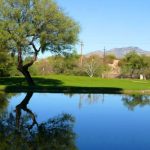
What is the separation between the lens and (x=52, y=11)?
3703cm

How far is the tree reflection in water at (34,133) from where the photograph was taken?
11.4m

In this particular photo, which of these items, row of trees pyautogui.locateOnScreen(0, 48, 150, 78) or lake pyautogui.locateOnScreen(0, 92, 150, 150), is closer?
lake pyautogui.locateOnScreen(0, 92, 150, 150)

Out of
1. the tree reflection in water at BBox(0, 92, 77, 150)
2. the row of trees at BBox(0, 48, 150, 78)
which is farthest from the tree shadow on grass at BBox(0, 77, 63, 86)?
the row of trees at BBox(0, 48, 150, 78)

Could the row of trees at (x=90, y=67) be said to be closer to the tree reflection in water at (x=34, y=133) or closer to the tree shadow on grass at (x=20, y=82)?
the tree shadow on grass at (x=20, y=82)

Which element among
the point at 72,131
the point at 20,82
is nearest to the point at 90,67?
the point at 20,82

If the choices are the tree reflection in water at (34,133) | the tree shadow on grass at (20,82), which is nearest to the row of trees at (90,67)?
the tree shadow on grass at (20,82)

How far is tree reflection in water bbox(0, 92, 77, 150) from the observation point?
11.4m

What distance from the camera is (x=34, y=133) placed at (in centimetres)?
1345

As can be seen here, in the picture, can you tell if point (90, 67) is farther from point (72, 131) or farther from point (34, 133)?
point (34, 133)

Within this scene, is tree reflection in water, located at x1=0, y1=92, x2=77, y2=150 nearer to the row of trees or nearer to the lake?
the lake

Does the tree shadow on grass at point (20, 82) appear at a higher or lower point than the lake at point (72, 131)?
higher

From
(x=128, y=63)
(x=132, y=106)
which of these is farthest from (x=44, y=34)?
(x=128, y=63)

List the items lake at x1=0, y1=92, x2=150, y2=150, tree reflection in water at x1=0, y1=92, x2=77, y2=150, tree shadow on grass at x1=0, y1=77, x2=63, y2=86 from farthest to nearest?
tree shadow on grass at x1=0, y1=77, x2=63, y2=86
lake at x1=0, y1=92, x2=150, y2=150
tree reflection in water at x1=0, y1=92, x2=77, y2=150

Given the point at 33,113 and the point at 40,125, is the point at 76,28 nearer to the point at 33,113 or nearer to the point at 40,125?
the point at 33,113
